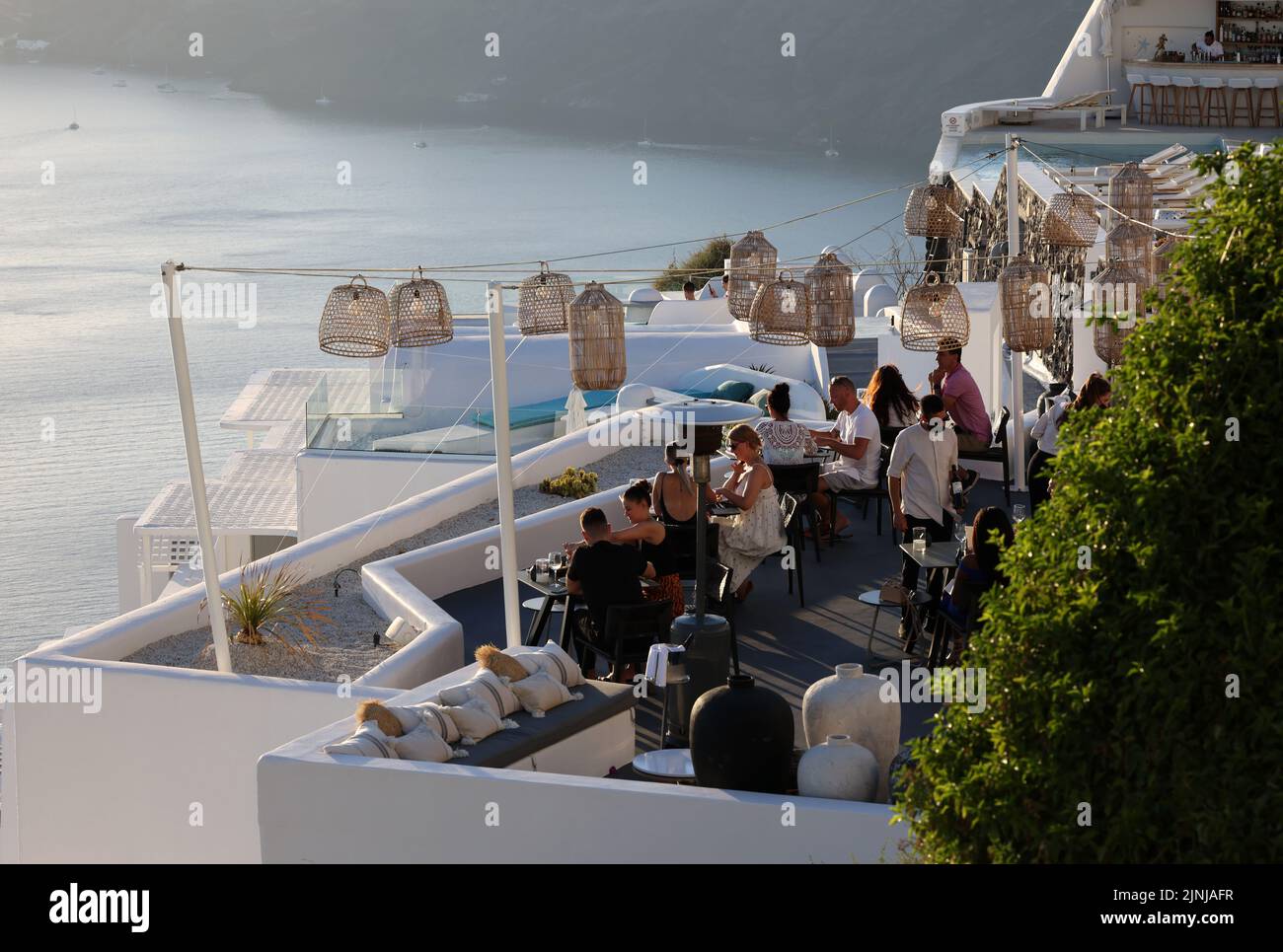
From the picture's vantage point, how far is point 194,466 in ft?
28.7

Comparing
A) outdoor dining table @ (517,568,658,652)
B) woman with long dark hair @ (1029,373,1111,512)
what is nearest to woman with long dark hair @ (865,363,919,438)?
woman with long dark hair @ (1029,373,1111,512)

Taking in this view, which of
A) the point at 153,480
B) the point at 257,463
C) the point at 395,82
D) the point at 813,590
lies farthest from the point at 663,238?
the point at 813,590

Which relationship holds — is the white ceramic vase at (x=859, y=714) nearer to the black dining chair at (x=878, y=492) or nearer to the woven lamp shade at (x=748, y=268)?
the black dining chair at (x=878, y=492)

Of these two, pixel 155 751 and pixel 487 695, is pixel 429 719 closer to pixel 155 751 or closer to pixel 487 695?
pixel 487 695

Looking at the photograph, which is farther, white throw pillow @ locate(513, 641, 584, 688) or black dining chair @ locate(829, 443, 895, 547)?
black dining chair @ locate(829, 443, 895, 547)

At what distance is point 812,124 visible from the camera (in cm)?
10438

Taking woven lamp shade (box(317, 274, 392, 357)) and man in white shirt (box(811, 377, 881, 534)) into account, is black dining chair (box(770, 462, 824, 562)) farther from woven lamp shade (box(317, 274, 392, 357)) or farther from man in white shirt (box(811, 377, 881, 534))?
woven lamp shade (box(317, 274, 392, 357))

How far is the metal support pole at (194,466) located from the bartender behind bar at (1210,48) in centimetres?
2712

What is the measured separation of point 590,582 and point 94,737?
3282mm

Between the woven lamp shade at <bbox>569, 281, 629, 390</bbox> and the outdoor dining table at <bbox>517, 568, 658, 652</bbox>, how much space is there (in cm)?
124

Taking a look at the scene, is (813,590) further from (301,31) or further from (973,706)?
(301,31)

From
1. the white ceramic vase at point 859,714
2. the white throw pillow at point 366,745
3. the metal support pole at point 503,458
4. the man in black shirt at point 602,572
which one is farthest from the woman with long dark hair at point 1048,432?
the white throw pillow at point 366,745

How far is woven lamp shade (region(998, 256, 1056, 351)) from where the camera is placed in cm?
1030

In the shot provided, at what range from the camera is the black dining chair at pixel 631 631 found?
8258 millimetres
